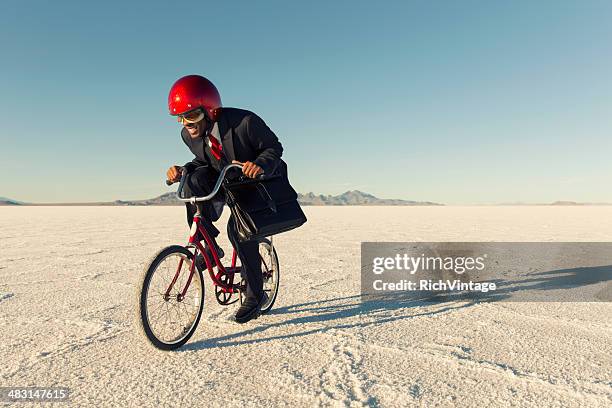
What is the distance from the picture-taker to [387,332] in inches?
117

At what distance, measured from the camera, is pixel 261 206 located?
2.75m

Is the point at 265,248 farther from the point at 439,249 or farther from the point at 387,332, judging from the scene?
the point at 439,249

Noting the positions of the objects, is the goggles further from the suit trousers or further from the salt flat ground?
the salt flat ground

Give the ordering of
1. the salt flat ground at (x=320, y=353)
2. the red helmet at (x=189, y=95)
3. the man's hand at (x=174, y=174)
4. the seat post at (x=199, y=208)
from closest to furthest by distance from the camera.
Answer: the salt flat ground at (x=320, y=353) → the red helmet at (x=189, y=95) → the seat post at (x=199, y=208) → the man's hand at (x=174, y=174)

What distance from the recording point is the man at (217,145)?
8.70 ft

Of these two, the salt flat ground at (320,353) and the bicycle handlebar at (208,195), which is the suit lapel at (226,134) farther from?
Answer: the salt flat ground at (320,353)

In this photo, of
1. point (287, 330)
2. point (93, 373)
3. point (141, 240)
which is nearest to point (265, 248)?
point (287, 330)

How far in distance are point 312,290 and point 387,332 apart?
5.01ft

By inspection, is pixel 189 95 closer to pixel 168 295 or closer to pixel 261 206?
pixel 261 206

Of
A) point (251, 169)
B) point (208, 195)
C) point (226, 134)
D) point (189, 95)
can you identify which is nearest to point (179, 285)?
point (208, 195)

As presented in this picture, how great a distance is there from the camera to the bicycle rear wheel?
96.8 inches

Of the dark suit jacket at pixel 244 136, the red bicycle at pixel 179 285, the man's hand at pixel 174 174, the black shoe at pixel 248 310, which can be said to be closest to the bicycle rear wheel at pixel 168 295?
the red bicycle at pixel 179 285

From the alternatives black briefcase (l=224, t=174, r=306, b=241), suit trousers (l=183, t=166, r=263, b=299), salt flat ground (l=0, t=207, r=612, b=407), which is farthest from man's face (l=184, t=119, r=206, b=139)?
salt flat ground (l=0, t=207, r=612, b=407)

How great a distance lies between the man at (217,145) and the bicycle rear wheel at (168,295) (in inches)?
12.2
